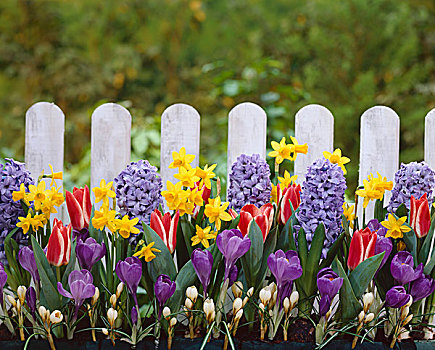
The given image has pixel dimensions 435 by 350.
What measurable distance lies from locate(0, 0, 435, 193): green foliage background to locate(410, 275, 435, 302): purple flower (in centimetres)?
127

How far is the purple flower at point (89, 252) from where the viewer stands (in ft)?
3.27

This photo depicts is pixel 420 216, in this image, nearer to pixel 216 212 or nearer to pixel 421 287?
pixel 421 287

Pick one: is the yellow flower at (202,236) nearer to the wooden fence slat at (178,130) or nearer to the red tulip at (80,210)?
the red tulip at (80,210)

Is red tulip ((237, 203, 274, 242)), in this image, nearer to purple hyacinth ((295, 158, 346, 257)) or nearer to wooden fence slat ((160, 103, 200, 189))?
purple hyacinth ((295, 158, 346, 257))

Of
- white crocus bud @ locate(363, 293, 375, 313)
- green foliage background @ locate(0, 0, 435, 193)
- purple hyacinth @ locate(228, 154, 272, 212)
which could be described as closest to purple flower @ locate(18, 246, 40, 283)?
purple hyacinth @ locate(228, 154, 272, 212)

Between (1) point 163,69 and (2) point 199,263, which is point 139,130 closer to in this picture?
(2) point 199,263

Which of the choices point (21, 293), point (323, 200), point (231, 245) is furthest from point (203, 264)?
point (21, 293)

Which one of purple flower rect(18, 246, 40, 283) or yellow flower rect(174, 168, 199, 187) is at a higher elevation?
yellow flower rect(174, 168, 199, 187)

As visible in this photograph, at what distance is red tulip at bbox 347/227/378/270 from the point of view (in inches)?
38.8

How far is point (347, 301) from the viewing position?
97 cm

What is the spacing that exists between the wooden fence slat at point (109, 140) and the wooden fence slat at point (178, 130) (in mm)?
121

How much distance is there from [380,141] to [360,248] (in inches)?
24.5

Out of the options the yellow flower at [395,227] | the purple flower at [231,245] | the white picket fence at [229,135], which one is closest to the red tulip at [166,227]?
the purple flower at [231,245]

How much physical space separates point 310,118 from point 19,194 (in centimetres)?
87
